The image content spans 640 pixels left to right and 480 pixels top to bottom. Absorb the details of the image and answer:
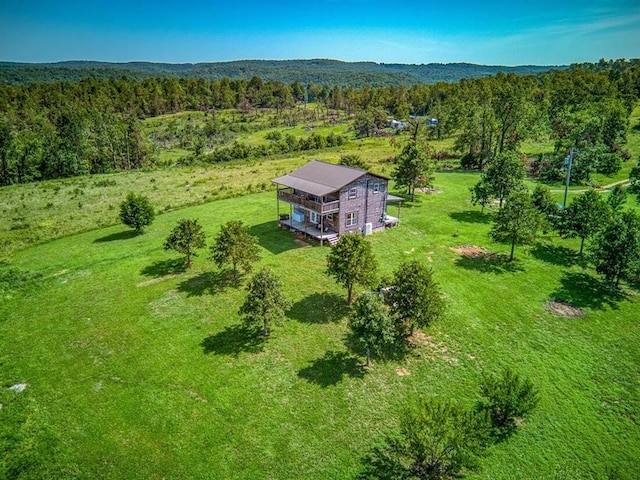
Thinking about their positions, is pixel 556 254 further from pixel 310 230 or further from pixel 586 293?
pixel 310 230

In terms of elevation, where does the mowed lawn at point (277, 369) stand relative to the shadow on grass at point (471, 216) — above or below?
below

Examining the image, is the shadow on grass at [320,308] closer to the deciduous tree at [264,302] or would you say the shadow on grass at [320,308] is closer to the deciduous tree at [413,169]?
the deciduous tree at [264,302]

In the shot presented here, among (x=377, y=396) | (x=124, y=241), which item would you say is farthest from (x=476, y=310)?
(x=124, y=241)

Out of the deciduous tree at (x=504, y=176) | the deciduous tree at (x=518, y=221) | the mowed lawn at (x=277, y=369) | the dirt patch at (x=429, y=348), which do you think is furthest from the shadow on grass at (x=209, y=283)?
the deciduous tree at (x=504, y=176)

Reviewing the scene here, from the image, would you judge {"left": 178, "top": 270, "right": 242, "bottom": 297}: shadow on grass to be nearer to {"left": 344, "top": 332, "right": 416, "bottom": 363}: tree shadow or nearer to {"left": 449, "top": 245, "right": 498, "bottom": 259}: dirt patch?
{"left": 344, "top": 332, "right": 416, "bottom": 363}: tree shadow

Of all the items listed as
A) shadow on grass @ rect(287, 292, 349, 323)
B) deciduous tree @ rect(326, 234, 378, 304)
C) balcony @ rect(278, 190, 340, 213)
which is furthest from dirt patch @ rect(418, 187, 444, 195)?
shadow on grass @ rect(287, 292, 349, 323)

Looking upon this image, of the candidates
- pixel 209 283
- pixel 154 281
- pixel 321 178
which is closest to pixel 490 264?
pixel 321 178
